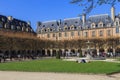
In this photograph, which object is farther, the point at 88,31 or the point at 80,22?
the point at 80,22

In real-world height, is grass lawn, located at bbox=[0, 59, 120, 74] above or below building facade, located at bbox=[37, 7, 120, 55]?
below

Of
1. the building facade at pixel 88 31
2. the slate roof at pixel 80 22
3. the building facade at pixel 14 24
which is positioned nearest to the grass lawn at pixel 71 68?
the building facade at pixel 88 31

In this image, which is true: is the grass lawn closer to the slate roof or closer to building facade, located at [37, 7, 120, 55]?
building facade, located at [37, 7, 120, 55]

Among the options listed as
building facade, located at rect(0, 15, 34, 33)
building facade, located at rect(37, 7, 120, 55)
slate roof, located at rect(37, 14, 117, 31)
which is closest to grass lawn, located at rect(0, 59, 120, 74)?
building facade, located at rect(37, 7, 120, 55)

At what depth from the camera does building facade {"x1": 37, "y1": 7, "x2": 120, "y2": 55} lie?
7644 centimetres

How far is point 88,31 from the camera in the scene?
90.8 meters

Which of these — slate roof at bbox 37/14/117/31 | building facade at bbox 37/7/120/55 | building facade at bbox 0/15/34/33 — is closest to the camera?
building facade at bbox 37/7/120/55

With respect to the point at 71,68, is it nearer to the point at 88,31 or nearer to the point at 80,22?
the point at 88,31

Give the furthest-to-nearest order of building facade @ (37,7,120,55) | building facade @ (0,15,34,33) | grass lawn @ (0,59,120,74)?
building facade @ (0,15,34,33) → building facade @ (37,7,120,55) → grass lawn @ (0,59,120,74)

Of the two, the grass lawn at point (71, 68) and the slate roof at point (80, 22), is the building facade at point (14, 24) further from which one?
the grass lawn at point (71, 68)

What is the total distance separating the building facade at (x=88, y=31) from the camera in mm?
76438

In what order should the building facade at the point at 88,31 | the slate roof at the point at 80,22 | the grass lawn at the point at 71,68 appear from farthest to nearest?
the slate roof at the point at 80,22, the building facade at the point at 88,31, the grass lawn at the point at 71,68

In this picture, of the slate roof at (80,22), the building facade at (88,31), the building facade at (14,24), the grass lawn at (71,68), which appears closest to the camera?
the grass lawn at (71,68)

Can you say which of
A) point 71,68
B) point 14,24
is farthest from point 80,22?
point 71,68
